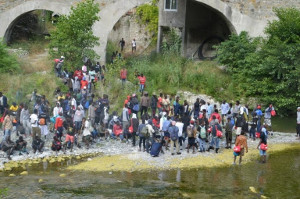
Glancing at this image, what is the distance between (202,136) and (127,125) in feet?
10.0

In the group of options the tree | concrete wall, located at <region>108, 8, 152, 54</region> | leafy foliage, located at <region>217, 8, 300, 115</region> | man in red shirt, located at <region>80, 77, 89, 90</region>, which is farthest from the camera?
concrete wall, located at <region>108, 8, 152, 54</region>

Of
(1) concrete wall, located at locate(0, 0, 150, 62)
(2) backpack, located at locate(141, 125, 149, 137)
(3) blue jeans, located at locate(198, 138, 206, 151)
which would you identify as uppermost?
(1) concrete wall, located at locate(0, 0, 150, 62)

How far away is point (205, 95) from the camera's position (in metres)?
26.6

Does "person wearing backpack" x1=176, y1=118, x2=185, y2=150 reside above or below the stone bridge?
below

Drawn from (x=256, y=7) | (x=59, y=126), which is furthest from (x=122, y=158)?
(x=256, y=7)

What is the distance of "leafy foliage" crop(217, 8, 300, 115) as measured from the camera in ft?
82.6

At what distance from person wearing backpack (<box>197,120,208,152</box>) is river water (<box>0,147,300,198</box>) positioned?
160 cm

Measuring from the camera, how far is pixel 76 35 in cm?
2602

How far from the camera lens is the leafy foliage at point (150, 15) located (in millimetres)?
37062

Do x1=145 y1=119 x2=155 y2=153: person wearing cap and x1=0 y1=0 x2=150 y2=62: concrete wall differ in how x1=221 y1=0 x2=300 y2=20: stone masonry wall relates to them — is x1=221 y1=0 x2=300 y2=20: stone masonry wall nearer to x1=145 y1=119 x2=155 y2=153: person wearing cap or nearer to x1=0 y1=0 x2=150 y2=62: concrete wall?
x1=0 y1=0 x2=150 y2=62: concrete wall

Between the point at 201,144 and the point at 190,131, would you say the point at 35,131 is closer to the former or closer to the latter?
the point at 190,131

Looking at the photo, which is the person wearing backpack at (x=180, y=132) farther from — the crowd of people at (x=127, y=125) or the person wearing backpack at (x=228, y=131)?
the person wearing backpack at (x=228, y=131)

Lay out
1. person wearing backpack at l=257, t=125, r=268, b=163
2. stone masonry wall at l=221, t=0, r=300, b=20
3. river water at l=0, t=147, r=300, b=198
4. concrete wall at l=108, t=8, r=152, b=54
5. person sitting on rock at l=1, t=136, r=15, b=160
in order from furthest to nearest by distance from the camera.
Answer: concrete wall at l=108, t=8, r=152, b=54 < stone masonry wall at l=221, t=0, r=300, b=20 < person sitting on rock at l=1, t=136, r=15, b=160 < person wearing backpack at l=257, t=125, r=268, b=163 < river water at l=0, t=147, r=300, b=198

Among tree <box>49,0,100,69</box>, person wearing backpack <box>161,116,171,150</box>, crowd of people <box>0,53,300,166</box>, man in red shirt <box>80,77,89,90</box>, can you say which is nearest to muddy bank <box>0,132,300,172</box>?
crowd of people <box>0,53,300,166</box>
